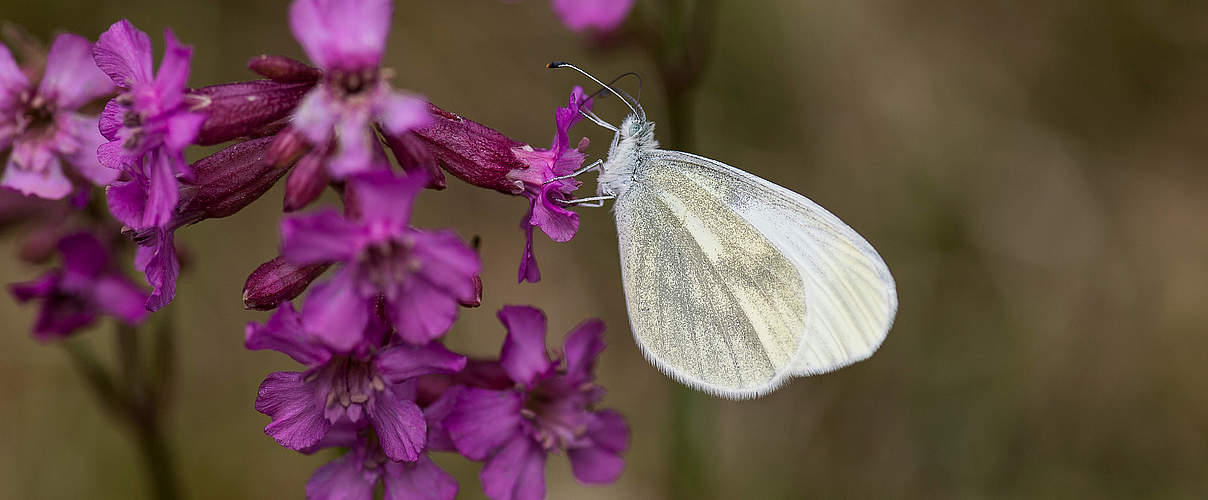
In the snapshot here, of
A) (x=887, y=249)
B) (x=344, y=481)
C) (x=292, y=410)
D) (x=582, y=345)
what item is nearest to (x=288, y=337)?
(x=292, y=410)

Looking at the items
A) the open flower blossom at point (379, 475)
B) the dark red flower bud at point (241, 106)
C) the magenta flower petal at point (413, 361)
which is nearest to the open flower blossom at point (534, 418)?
the open flower blossom at point (379, 475)

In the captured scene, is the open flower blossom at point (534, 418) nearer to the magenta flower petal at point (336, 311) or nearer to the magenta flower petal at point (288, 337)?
the magenta flower petal at point (288, 337)

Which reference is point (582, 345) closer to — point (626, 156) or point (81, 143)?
point (626, 156)

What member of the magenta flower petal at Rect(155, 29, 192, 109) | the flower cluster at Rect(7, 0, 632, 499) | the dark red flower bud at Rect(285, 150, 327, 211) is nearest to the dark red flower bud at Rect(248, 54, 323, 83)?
the flower cluster at Rect(7, 0, 632, 499)

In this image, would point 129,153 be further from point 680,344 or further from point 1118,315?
point 1118,315

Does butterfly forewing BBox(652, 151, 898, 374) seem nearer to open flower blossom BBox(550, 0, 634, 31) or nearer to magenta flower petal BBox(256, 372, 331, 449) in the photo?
open flower blossom BBox(550, 0, 634, 31)

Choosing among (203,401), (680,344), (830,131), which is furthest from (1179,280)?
(203,401)
